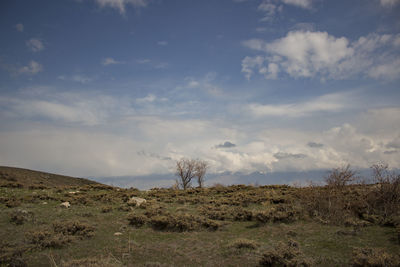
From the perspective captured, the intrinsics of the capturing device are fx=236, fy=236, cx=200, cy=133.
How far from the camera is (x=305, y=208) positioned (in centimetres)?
1551

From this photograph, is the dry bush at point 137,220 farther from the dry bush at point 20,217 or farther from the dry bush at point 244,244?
the dry bush at point 244,244

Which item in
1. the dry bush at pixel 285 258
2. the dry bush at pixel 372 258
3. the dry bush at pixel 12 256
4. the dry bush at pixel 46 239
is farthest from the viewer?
the dry bush at pixel 46 239

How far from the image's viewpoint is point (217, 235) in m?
12.9

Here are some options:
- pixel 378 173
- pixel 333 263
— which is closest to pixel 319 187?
pixel 378 173

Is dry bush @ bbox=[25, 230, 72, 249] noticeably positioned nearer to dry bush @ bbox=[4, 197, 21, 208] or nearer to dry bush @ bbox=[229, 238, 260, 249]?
dry bush @ bbox=[229, 238, 260, 249]

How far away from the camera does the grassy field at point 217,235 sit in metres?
9.20

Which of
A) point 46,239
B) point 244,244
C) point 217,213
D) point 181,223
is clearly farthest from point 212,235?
point 46,239

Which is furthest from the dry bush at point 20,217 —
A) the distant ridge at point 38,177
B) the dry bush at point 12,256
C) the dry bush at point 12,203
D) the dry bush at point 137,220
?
the distant ridge at point 38,177

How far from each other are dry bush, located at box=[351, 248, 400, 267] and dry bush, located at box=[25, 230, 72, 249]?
12.3 m

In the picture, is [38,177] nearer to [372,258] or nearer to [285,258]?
[285,258]

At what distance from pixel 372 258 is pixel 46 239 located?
531 inches

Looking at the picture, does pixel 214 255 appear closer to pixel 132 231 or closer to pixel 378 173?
pixel 132 231

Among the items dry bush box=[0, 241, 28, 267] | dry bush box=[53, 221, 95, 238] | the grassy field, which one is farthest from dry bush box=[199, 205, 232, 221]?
dry bush box=[0, 241, 28, 267]

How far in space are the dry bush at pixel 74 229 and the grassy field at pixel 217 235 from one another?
0.16ft
